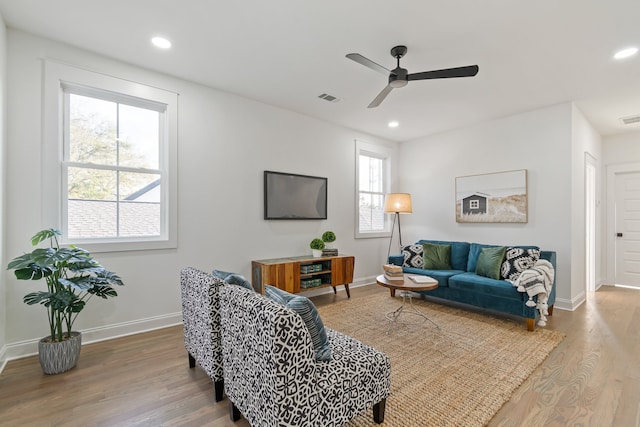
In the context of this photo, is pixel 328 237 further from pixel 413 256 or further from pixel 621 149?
pixel 621 149

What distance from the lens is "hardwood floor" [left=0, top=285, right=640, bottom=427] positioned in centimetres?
183

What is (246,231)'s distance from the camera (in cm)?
400

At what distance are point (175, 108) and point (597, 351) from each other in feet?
16.1

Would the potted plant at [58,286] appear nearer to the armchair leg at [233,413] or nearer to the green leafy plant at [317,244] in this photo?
the armchair leg at [233,413]

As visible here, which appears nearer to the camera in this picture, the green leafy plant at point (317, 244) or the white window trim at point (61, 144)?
the white window trim at point (61, 144)

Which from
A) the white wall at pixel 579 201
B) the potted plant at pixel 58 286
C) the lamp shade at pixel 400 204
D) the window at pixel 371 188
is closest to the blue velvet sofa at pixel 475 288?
the white wall at pixel 579 201

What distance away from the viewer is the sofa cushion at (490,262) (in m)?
3.78

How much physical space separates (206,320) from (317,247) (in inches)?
102

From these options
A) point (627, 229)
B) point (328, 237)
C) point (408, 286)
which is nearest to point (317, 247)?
point (328, 237)

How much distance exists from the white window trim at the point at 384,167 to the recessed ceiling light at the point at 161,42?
3.34 metres

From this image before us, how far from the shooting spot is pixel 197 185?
3570 millimetres

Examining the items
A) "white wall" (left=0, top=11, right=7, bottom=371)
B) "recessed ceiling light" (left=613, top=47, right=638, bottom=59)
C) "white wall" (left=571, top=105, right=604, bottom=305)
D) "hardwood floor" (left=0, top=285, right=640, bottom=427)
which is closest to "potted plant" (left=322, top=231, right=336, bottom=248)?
"hardwood floor" (left=0, top=285, right=640, bottom=427)

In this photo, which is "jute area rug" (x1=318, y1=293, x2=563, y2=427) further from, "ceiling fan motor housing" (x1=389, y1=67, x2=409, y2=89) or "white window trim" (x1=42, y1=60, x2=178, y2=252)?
"ceiling fan motor housing" (x1=389, y1=67, x2=409, y2=89)

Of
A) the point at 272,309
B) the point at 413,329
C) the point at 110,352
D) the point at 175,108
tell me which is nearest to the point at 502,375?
the point at 413,329
